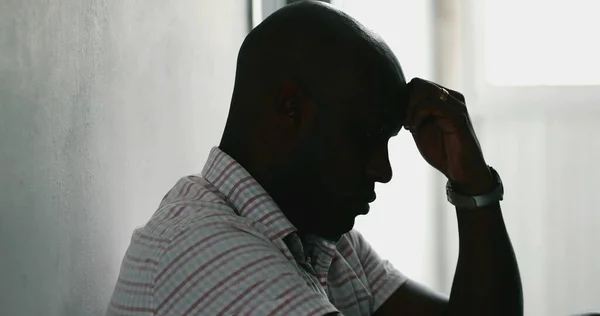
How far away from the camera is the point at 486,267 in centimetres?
124

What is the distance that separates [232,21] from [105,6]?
2.76ft

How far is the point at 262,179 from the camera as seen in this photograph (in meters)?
1.11

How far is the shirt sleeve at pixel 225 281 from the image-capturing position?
87 cm

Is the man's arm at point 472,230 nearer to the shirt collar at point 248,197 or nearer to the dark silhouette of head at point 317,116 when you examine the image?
the dark silhouette of head at point 317,116

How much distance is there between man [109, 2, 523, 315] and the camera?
3.00 ft

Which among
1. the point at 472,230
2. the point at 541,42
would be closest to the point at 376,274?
the point at 472,230

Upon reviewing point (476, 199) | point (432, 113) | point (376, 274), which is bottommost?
point (376, 274)

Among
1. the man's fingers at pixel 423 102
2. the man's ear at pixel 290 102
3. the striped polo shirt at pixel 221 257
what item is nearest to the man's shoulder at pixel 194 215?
the striped polo shirt at pixel 221 257

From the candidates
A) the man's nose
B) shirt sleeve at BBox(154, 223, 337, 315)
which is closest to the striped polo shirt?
shirt sleeve at BBox(154, 223, 337, 315)

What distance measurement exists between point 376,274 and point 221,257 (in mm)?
520

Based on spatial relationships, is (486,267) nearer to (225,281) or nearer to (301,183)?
(301,183)

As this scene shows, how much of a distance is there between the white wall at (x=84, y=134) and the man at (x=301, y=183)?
147 millimetres

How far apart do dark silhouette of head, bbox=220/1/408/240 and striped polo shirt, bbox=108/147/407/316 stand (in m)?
0.04

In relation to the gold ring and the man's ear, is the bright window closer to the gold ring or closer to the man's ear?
the gold ring
